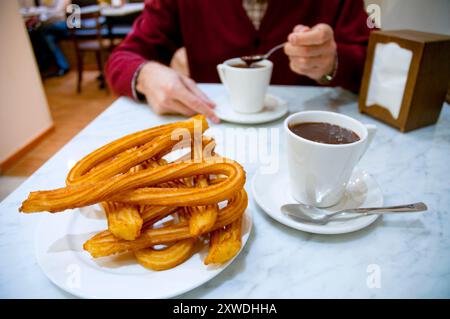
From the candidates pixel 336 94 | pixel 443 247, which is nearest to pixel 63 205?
pixel 443 247

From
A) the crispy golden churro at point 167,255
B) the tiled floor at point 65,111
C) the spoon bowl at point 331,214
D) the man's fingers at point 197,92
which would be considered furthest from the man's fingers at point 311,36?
the tiled floor at point 65,111

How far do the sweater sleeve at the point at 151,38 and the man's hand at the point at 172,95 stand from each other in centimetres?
16

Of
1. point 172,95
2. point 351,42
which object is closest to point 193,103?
point 172,95

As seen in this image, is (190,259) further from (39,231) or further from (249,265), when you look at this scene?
(39,231)

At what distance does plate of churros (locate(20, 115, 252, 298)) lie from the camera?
0.38m

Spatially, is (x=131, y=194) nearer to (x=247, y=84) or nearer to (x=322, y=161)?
(x=322, y=161)

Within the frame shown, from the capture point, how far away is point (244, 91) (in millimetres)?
835

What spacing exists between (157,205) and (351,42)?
3.26 feet

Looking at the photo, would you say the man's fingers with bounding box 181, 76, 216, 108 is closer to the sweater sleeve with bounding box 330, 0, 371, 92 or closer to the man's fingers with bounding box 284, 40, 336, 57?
the man's fingers with bounding box 284, 40, 336, 57

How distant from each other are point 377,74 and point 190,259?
0.68 metres

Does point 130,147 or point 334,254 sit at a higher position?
point 130,147

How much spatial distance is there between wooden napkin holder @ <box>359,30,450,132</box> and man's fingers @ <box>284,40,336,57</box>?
0.37 ft

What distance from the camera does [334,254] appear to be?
1.49 feet

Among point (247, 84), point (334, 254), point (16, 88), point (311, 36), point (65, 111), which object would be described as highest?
point (311, 36)
